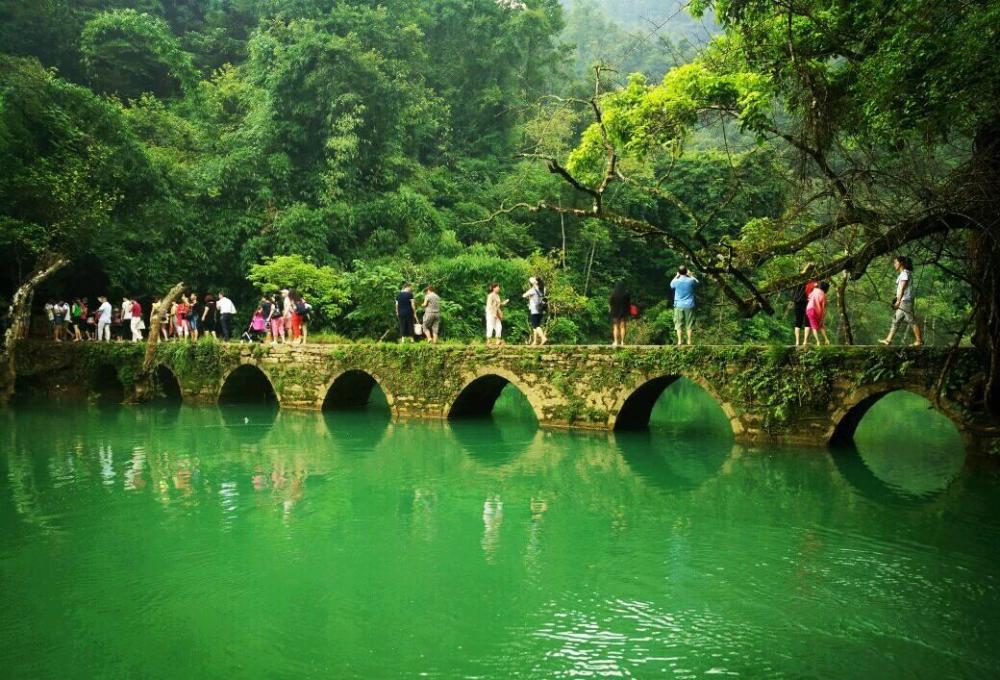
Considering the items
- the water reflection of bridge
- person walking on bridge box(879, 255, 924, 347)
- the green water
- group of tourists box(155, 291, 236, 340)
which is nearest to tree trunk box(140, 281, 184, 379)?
group of tourists box(155, 291, 236, 340)

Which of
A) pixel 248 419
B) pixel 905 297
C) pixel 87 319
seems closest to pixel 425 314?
pixel 248 419

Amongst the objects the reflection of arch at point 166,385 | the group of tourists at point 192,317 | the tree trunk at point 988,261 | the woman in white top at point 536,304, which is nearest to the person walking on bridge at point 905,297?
the tree trunk at point 988,261

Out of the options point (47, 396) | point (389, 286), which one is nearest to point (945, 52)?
point (389, 286)

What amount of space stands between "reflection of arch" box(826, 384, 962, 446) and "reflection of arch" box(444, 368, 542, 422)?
18.1ft

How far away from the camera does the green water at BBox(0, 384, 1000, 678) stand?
230 inches

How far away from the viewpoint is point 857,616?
21.3ft

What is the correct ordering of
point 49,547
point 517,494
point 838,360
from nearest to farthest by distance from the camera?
point 49,547, point 517,494, point 838,360

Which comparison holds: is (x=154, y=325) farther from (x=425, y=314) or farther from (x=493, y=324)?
(x=493, y=324)

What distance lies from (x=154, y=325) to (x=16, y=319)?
11.4 ft

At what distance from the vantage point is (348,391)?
20531 millimetres

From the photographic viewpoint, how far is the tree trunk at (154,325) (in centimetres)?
1909

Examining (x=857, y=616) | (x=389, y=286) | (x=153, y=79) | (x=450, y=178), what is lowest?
(x=857, y=616)

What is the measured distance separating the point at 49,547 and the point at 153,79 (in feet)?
94.7

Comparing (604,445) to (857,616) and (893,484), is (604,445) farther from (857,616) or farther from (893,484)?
(857,616)
